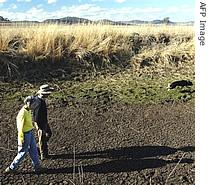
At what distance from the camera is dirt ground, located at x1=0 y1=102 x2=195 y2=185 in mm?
5020

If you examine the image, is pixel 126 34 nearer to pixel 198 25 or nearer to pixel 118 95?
pixel 118 95

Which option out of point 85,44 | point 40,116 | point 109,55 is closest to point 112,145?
point 40,116

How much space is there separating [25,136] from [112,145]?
1.40 m

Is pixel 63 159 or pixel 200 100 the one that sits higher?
pixel 200 100

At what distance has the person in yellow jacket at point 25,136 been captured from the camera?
5.09 m

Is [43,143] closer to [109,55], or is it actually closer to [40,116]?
[40,116]

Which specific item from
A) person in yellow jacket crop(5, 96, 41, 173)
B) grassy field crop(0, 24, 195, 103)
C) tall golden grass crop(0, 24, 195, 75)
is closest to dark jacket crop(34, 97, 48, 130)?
person in yellow jacket crop(5, 96, 41, 173)

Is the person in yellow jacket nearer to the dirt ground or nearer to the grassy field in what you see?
the dirt ground

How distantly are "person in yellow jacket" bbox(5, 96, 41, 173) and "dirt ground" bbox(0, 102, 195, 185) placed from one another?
141 millimetres

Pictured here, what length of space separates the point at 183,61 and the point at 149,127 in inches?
198

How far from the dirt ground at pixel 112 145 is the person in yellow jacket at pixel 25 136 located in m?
0.14

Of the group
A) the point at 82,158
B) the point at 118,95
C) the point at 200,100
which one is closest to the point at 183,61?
the point at 118,95

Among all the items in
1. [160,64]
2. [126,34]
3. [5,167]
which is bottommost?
[5,167]

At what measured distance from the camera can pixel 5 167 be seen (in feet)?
17.8
